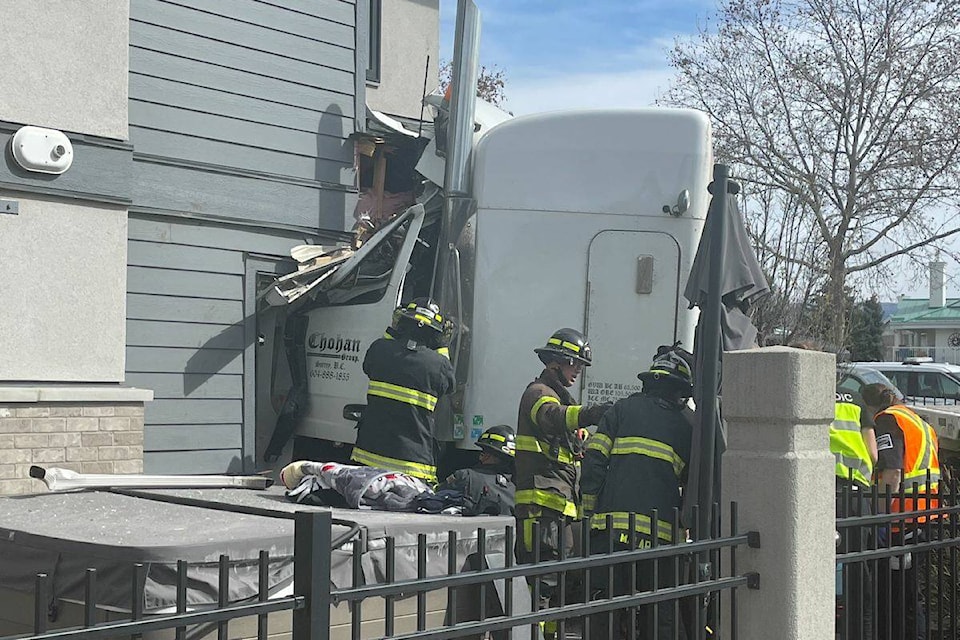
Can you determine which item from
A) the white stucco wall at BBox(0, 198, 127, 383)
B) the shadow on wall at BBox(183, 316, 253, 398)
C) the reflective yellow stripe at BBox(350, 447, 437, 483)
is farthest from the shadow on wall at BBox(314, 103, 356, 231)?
the reflective yellow stripe at BBox(350, 447, 437, 483)

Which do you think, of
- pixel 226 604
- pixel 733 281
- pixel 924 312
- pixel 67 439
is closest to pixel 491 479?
pixel 733 281

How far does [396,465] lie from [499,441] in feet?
2.27

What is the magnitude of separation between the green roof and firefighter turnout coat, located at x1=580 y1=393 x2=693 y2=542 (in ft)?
236

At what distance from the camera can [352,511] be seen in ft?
20.5

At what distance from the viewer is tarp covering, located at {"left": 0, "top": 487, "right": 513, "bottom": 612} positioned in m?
4.73

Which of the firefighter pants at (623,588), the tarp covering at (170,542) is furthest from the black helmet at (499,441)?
the firefighter pants at (623,588)

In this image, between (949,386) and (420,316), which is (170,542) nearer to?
(420,316)

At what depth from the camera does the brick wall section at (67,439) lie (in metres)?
7.29

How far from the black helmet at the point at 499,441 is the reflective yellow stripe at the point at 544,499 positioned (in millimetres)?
552

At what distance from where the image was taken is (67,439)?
24.8ft

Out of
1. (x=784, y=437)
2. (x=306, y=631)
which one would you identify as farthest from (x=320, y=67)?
(x=306, y=631)

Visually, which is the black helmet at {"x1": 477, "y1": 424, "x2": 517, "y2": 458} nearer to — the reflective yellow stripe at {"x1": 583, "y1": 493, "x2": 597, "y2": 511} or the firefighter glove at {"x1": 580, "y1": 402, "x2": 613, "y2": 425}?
the firefighter glove at {"x1": 580, "y1": 402, "x2": 613, "y2": 425}

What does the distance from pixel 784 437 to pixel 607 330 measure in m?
3.63

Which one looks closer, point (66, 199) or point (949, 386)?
point (66, 199)
